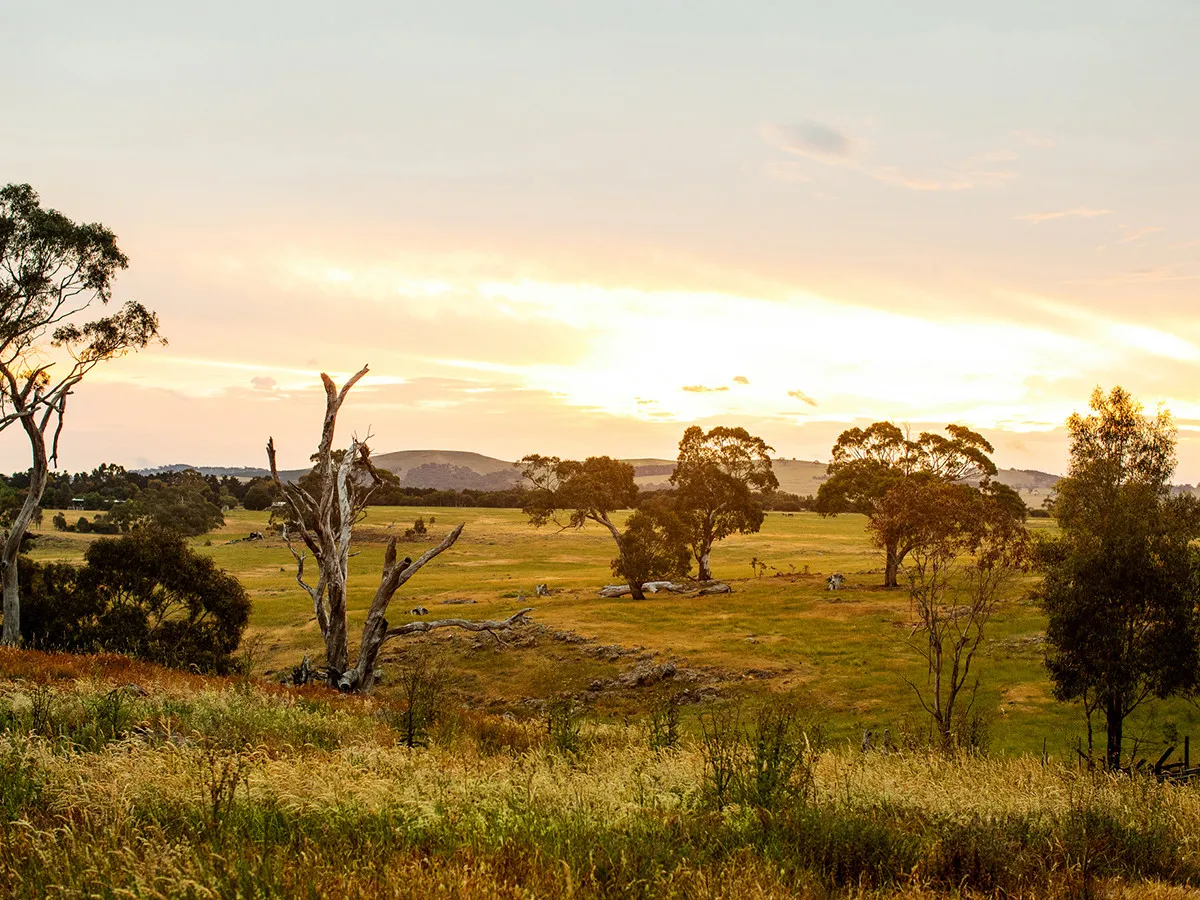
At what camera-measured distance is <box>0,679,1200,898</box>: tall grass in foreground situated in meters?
5.53

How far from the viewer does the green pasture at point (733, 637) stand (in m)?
29.4

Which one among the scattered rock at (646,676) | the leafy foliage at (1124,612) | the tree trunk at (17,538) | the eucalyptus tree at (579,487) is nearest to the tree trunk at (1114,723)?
the leafy foliage at (1124,612)

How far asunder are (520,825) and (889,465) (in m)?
56.7

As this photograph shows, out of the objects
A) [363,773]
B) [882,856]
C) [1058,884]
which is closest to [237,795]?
[363,773]

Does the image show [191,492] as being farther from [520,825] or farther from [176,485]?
[520,825]

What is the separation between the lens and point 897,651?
127 ft

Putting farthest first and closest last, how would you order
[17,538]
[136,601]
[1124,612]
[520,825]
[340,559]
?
[136,601], [17,538], [340,559], [1124,612], [520,825]

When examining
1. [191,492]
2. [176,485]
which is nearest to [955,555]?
[191,492]

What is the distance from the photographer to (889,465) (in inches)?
2339

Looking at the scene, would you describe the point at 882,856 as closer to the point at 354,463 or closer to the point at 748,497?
the point at 354,463

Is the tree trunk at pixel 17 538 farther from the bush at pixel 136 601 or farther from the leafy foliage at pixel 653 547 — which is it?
the leafy foliage at pixel 653 547

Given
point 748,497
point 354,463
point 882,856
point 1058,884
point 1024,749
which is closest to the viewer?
point 1058,884

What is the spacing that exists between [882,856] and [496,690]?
98.1ft

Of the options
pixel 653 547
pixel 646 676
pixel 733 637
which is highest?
pixel 653 547
